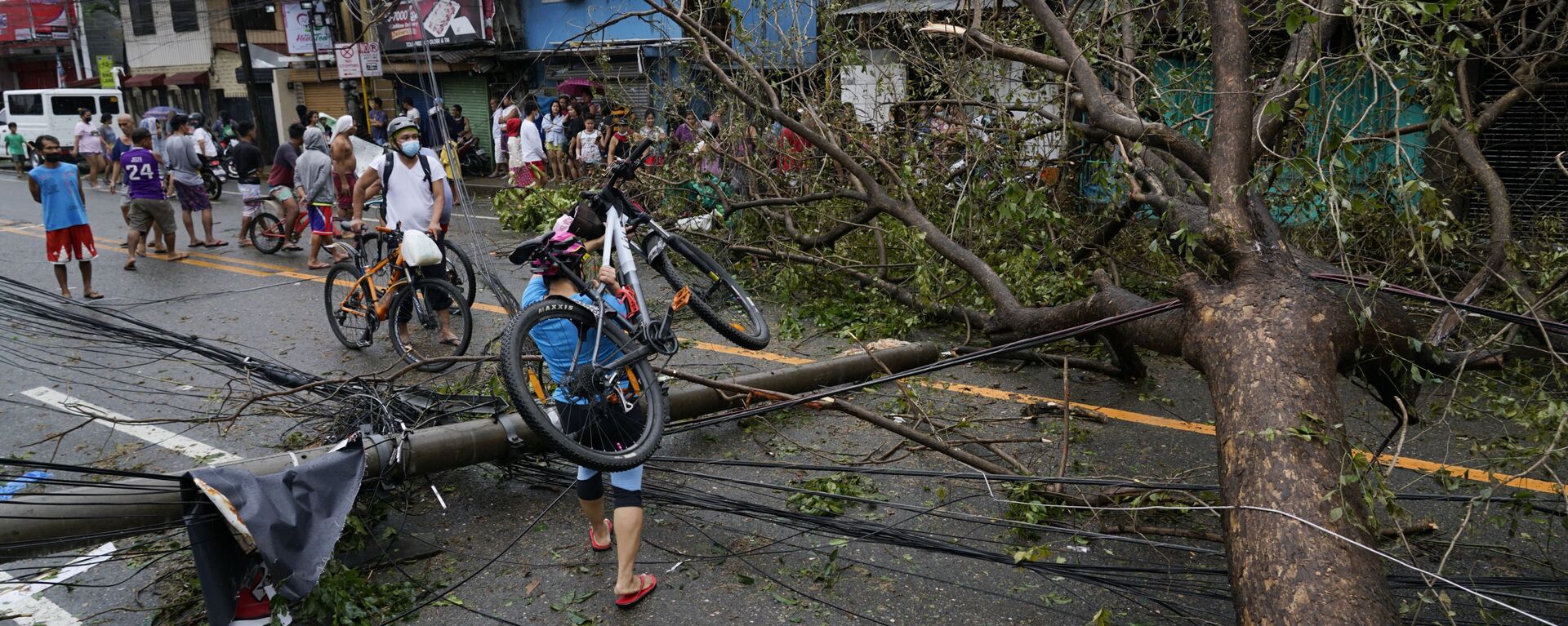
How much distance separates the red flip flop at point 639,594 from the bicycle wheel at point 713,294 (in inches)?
72.3

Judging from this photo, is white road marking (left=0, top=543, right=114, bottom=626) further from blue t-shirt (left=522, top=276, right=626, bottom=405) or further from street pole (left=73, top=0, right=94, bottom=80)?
street pole (left=73, top=0, right=94, bottom=80)

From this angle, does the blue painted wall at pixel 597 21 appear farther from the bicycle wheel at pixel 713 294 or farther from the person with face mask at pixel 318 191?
the bicycle wheel at pixel 713 294

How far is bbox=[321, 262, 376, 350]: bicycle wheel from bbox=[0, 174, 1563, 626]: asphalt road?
0.13 m

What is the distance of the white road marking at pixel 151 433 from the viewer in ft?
18.7

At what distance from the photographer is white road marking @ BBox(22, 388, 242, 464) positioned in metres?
5.69

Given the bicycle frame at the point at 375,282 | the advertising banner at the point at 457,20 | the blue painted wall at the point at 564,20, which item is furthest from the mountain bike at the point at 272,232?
the advertising banner at the point at 457,20

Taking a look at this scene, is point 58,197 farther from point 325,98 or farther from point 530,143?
point 325,98

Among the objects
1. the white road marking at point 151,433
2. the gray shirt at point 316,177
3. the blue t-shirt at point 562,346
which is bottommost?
the white road marking at point 151,433

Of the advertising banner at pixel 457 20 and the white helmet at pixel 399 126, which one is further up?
the advertising banner at pixel 457 20

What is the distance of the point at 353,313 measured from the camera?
790 cm

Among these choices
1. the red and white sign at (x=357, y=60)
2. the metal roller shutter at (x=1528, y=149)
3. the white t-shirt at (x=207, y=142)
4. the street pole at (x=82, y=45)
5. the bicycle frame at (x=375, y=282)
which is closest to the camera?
the bicycle frame at (x=375, y=282)

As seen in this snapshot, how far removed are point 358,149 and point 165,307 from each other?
304cm

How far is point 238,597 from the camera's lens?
3.67 meters

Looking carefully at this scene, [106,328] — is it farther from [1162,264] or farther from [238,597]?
[1162,264]
